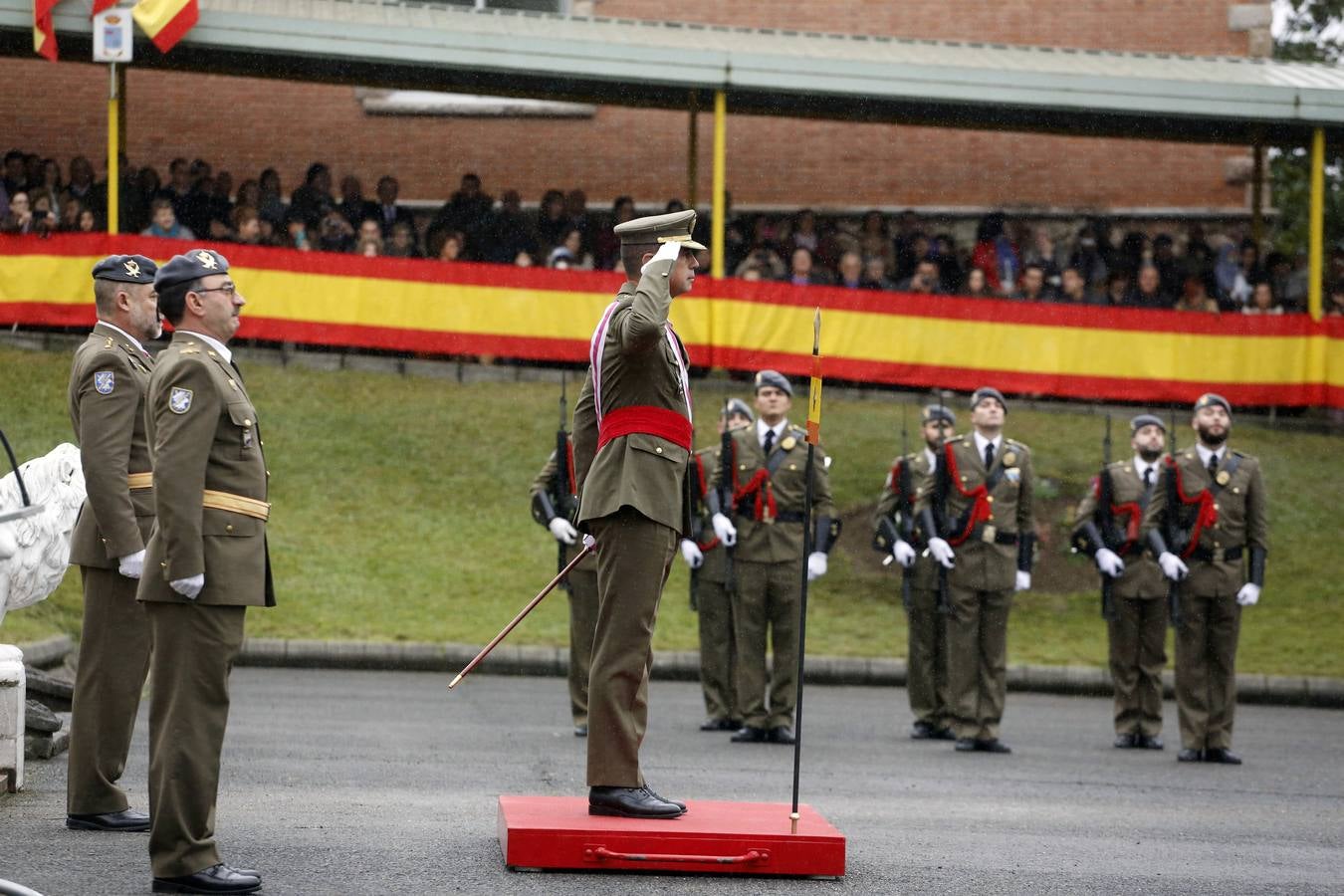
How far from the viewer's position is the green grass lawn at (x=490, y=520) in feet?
51.2

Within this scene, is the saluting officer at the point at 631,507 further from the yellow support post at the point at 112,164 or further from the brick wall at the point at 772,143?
the brick wall at the point at 772,143

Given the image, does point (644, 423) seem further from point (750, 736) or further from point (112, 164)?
point (112, 164)

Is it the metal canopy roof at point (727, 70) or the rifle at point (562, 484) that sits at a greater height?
the metal canopy roof at point (727, 70)

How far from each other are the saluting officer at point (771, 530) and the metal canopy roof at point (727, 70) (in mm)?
9464

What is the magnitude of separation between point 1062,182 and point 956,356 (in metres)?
8.73

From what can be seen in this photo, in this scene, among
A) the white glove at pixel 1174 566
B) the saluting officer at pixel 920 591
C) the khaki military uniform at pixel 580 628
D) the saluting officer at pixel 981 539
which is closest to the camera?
the khaki military uniform at pixel 580 628

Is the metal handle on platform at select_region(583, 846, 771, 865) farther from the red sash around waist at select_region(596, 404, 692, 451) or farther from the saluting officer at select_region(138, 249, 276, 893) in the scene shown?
the red sash around waist at select_region(596, 404, 692, 451)

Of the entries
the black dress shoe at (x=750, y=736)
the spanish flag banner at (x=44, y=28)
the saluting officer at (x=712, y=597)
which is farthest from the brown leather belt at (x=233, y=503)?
the spanish flag banner at (x=44, y=28)

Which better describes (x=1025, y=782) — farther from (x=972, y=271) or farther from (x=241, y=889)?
(x=972, y=271)

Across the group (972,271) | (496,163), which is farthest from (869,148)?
(972,271)

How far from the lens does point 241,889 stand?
6410 millimetres

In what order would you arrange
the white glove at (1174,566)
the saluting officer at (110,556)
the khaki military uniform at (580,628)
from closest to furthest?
the saluting officer at (110,556) → the khaki military uniform at (580,628) → the white glove at (1174,566)

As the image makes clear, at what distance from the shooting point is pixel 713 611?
12.8 m

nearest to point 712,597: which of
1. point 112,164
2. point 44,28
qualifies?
point 112,164
